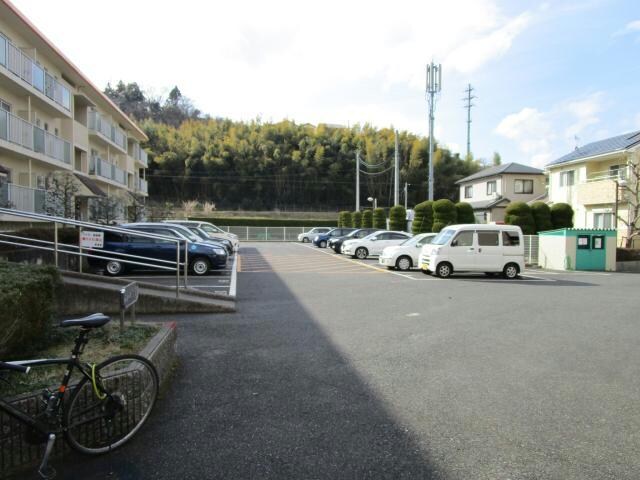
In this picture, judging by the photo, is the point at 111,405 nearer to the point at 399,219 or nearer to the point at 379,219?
the point at 399,219

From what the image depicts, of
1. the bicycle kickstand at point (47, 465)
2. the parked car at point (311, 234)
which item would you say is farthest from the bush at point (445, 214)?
the bicycle kickstand at point (47, 465)

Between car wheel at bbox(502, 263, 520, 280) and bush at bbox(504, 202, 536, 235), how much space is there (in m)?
8.29

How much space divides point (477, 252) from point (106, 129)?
23.8 metres

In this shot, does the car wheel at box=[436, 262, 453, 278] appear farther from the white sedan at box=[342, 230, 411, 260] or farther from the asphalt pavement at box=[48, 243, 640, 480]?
the white sedan at box=[342, 230, 411, 260]

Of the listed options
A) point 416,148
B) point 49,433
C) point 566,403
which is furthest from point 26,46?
point 416,148

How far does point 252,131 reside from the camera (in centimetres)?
5497

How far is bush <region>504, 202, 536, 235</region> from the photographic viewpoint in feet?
72.7

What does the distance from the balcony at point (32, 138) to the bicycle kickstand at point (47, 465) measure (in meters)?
16.6

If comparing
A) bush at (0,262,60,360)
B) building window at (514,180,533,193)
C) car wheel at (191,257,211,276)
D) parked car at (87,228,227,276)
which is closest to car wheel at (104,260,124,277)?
parked car at (87,228,227,276)

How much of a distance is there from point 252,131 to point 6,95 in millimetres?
38004

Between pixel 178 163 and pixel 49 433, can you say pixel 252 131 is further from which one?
pixel 49 433

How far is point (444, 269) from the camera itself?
14.4 m

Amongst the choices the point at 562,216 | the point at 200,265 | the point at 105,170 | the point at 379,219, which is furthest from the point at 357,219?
the point at 200,265

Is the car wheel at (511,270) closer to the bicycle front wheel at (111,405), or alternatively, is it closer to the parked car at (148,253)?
the parked car at (148,253)
